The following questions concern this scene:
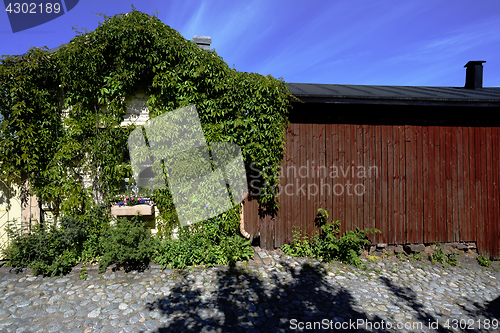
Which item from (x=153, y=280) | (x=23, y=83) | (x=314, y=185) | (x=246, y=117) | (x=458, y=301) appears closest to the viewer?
(x=458, y=301)

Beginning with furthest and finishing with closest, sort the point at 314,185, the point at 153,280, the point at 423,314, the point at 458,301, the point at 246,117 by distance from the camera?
the point at 314,185 < the point at 246,117 < the point at 153,280 < the point at 458,301 < the point at 423,314

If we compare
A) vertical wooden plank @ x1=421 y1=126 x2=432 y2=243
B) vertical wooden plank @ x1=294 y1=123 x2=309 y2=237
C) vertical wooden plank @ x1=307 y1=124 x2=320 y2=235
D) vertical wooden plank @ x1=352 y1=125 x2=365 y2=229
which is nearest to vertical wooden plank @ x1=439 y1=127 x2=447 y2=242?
vertical wooden plank @ x1=421 y1=126 x2=432 y2=243

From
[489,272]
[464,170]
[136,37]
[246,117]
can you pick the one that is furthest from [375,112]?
[136,37]

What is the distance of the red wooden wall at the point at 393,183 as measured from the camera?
498 centimetres

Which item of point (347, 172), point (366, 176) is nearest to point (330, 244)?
point (347, 172)

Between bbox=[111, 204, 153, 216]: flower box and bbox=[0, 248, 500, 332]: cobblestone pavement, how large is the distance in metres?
0.97

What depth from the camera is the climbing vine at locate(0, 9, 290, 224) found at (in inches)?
172

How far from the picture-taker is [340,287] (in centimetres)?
369

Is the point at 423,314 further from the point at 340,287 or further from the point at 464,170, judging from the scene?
the point at 464,170

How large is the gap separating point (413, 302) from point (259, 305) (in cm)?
221

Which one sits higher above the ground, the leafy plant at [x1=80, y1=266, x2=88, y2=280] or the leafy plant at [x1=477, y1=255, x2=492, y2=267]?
the leafy plant at [x1=80, y1=266, x2=88, y2=280]

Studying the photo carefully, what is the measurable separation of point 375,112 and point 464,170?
7.88ft

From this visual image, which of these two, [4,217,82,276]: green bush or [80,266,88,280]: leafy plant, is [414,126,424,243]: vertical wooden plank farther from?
[4,217,82,276]: green bush

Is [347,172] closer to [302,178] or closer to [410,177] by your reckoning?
[302,178]
